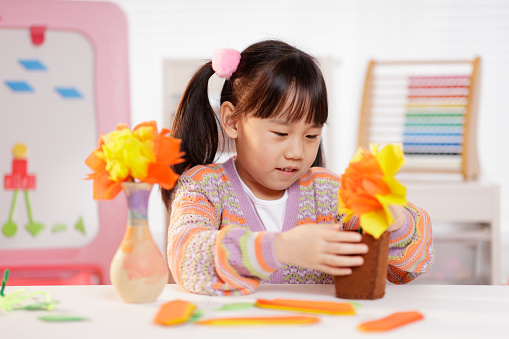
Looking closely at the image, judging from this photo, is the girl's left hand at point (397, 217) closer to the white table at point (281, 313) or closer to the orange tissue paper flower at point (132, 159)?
the white table at point (281, 313)

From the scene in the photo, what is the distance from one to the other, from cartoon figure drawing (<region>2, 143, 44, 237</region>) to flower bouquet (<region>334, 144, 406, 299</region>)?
1169mm

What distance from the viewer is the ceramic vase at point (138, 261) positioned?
70cm

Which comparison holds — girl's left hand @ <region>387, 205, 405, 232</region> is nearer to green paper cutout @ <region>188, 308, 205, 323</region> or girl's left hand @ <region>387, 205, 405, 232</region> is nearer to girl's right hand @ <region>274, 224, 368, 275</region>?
girl's right hand @ <region>274, 224, 368, 275</region>

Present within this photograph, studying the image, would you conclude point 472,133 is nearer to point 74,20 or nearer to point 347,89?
point 347,89

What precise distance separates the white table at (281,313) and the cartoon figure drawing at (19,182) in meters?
0.92

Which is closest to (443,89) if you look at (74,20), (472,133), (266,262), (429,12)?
(472,133)

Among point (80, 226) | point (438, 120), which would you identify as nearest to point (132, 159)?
point (80, 226)

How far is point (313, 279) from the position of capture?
1.06 metres

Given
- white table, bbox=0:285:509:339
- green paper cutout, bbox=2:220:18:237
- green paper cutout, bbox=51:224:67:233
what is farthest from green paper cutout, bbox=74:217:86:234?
white table, bbox=0:285:509:339

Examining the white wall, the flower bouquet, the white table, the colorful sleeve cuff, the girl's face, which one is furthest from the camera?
the white wall

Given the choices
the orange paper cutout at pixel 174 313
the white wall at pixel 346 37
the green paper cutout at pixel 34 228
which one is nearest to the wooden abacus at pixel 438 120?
the white wall at pixel 346 37

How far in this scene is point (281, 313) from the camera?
666 millimetres

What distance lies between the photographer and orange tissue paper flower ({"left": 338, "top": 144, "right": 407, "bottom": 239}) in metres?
0.69

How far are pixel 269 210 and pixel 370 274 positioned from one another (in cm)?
41
